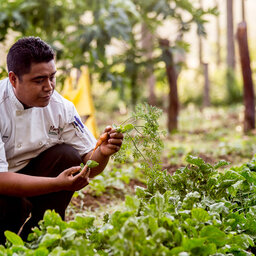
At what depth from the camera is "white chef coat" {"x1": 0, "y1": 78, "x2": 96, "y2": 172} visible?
7.40 feet

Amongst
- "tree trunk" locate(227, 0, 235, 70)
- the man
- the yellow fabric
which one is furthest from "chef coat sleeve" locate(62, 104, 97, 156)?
"tree trunk" locate(227, 0, 235, 70)

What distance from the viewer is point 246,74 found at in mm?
7254

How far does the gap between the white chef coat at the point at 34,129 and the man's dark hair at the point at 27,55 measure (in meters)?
0.20

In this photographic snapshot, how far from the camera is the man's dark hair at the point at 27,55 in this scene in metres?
2.07

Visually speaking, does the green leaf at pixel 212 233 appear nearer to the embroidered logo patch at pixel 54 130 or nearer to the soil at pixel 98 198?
the embroidered logo patch at pixel 54 130

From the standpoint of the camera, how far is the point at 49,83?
210 cm

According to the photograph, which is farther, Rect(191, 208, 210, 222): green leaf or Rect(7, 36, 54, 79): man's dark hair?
Rect(7, 36, 54, 79): man's dark hair

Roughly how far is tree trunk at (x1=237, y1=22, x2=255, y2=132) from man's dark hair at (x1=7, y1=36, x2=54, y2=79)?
5.67 m

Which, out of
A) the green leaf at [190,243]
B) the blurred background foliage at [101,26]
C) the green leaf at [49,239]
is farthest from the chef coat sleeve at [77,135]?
the blurred background foliage at [101,26]

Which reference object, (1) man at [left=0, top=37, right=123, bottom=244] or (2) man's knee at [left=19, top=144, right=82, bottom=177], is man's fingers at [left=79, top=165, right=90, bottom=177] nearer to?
(1) man at [left=0, top=37, right=123, bottom=244]

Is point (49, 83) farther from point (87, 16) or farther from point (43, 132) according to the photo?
point (87, 16)

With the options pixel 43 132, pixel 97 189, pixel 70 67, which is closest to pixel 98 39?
pixel 70 67

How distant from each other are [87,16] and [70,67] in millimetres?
1009

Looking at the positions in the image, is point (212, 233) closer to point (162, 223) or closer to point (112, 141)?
point (162, 223)
